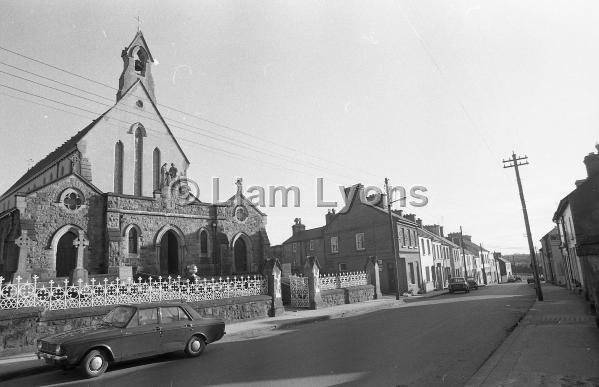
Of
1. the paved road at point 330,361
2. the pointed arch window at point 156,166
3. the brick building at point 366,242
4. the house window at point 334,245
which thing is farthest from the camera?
the house window at point 334,245

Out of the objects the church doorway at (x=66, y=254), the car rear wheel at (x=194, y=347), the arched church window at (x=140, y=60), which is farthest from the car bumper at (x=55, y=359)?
the arched church window at (x=140, y=60)

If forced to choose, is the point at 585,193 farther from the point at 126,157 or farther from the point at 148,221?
the point at 126,157

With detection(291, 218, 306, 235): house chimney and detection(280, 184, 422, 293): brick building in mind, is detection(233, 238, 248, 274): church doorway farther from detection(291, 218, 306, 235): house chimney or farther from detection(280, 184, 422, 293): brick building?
detection(291, 218, 306, 235): house chimney

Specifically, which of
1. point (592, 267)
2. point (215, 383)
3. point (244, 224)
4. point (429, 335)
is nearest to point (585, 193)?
point (592, 267)

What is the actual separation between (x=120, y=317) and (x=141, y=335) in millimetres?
779

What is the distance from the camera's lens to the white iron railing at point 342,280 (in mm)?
22127

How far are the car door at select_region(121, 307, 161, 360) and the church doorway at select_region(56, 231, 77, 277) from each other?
45.4 feet

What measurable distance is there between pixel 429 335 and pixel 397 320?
397 centimetres

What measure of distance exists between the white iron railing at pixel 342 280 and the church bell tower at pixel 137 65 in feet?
74.4

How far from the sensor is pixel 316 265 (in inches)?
815

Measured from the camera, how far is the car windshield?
8.78 m

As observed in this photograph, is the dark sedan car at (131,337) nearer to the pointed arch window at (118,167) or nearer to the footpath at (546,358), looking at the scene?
the footpath at (546,358)

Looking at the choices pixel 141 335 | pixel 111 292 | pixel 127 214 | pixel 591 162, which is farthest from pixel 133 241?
pixel 591 162

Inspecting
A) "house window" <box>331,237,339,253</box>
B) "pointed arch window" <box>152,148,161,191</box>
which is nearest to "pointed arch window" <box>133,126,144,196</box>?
"pointed arch window" <box>152,148,161,191</box>
